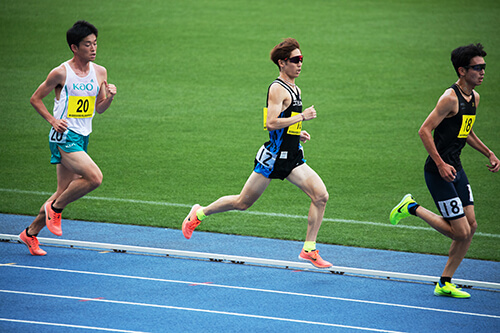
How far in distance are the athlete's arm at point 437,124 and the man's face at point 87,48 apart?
135 inches

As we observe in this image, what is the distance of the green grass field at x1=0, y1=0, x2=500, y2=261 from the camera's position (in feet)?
33.0

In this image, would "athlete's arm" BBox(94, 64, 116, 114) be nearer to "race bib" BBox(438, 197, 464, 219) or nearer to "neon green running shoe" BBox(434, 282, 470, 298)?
"race bib" BBox(438, 197, 464, 219)

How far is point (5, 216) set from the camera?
931cm

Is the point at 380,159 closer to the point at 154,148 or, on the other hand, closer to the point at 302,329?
the point at 154,148

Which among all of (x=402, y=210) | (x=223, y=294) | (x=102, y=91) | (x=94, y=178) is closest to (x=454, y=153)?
(x=402, y=210)

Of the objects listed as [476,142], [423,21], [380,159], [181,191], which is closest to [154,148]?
[181,191]

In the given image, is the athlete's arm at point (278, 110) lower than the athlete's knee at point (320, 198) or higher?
higher

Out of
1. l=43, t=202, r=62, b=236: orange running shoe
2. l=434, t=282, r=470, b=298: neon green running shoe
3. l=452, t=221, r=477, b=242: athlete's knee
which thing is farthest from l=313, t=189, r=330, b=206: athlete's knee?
l=43, t=202, r=62, b=236: orange running shoe

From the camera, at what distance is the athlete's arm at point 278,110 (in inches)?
259

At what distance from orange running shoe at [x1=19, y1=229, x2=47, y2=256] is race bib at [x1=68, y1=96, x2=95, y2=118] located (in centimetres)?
142

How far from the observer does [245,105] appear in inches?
704

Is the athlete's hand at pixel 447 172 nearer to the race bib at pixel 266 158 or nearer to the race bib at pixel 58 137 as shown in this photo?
the race bib at pixel 266 158

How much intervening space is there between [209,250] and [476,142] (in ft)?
10.4

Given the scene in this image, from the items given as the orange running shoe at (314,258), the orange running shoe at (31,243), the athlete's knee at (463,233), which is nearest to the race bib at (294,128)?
the orange running shoe at (314,258)
